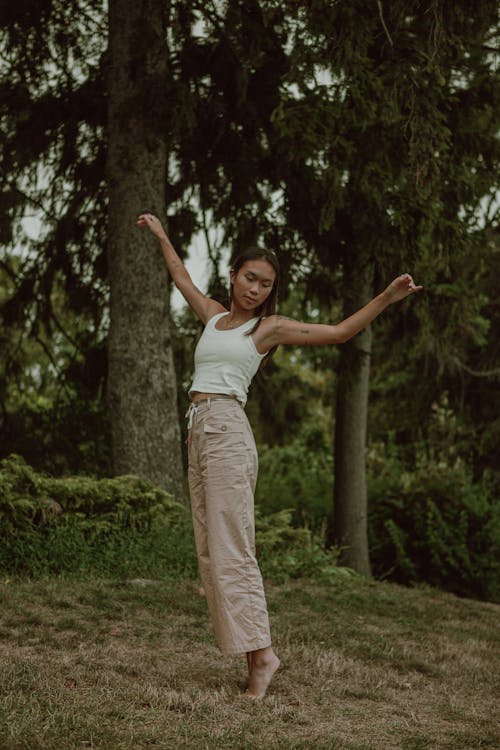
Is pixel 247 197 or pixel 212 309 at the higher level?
pixel 247 197

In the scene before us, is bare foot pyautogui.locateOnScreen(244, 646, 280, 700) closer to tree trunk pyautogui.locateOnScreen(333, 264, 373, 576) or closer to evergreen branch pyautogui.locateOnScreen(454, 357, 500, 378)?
tree trunk pyautogui.locateOnScreen(333, 264, 373, 576)

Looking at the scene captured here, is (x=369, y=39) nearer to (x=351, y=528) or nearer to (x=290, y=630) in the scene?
(x=290, y=630)

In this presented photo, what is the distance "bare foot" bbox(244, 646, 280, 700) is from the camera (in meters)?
4.18

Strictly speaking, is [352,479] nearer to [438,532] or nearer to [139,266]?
[438,532]

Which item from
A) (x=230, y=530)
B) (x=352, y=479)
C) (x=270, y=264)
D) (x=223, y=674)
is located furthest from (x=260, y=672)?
(x=352, y=479)

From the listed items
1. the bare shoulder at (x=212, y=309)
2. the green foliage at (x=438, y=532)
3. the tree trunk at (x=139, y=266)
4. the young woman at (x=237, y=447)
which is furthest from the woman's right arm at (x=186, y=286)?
the green foliage at (x=438, y=532)

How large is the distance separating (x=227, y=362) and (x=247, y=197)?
540 centimetres

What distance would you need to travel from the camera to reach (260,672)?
4.20m

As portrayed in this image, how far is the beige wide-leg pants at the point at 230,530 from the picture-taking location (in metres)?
4.12

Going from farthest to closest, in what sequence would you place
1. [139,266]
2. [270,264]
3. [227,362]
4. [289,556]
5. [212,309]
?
1. [139,266]
2. [289,556]
3. [212,309]
4. [270,264]
5. [227,362]

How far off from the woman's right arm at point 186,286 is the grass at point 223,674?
1853mm

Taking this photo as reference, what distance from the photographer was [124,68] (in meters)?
8.61

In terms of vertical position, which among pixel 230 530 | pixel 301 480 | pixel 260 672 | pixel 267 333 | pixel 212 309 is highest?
pixel 212 309

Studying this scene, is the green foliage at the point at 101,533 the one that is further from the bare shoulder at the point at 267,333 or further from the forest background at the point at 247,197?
the bare shoulder at the point at 267,333
